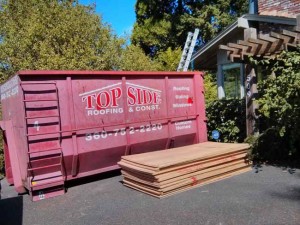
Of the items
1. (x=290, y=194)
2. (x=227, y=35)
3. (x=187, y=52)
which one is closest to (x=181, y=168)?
(x=290, y=194)

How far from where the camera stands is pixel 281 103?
7062mm

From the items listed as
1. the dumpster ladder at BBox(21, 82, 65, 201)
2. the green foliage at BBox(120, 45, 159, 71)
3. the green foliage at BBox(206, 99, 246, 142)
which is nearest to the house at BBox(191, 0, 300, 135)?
the green foliage at BBox(206, 99, 246, 142)

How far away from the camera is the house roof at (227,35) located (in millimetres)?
10953

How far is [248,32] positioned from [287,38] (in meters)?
1.17

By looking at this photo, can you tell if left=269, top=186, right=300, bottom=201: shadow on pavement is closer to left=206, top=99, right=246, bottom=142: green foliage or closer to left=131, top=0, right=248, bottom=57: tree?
left=206, top=99, right=246, bottom=142: green foliage

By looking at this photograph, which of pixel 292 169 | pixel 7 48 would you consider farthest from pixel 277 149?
pixel 7 48

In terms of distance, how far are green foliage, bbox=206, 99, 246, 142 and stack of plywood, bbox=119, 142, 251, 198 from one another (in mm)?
2320

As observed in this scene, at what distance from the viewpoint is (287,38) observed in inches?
283

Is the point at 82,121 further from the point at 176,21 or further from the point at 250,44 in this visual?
the point at 176,21

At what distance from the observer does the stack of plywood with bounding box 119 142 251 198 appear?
5.93m

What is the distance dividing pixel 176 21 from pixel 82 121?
24136 mm

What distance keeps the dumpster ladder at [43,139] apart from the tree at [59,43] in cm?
770

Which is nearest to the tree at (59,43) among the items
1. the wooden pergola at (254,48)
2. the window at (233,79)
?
the window at (233,79)

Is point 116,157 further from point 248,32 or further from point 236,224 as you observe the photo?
point 248,32
